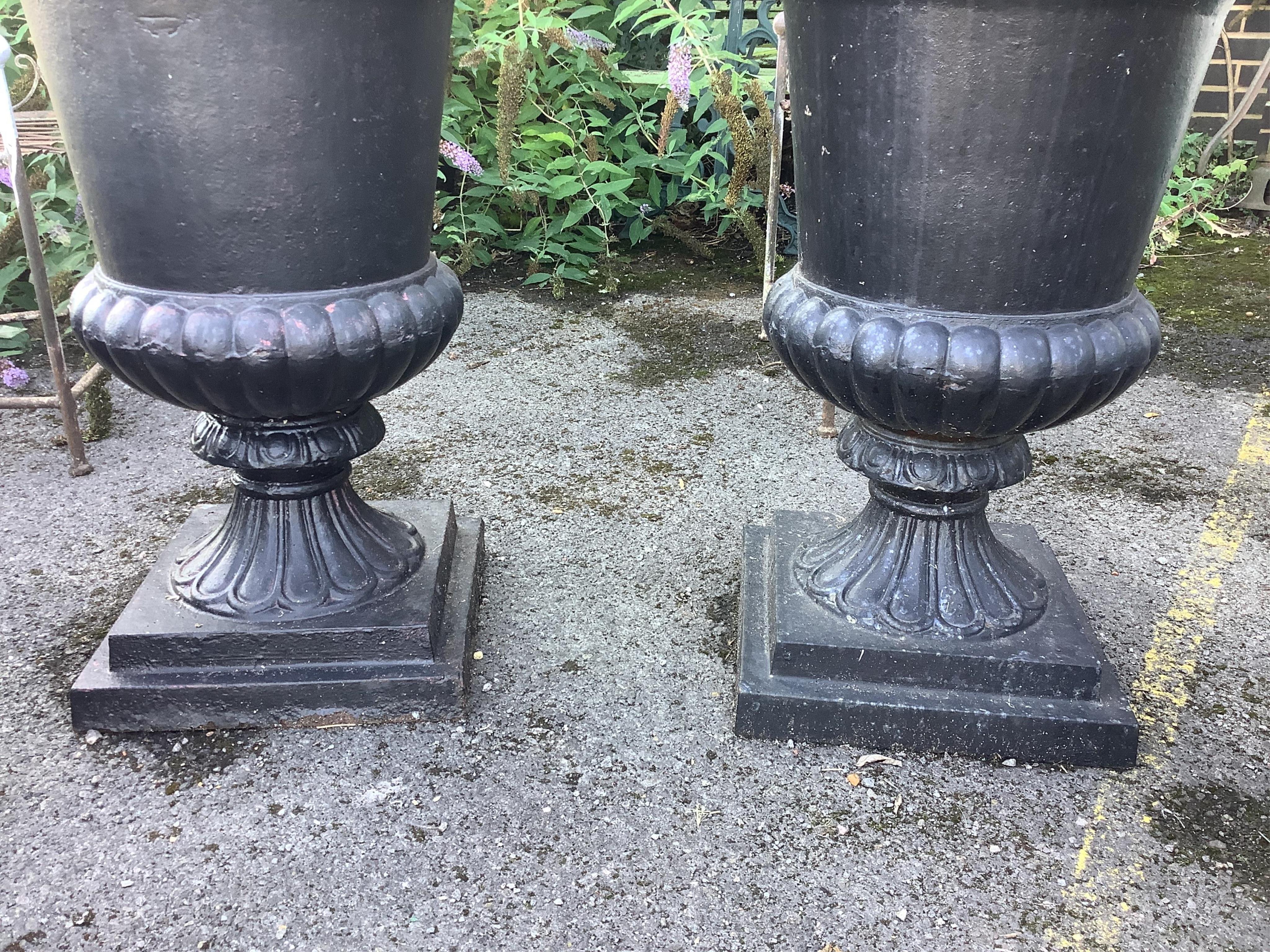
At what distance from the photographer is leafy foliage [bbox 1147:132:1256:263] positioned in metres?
4.52

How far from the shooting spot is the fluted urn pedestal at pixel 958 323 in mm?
1259

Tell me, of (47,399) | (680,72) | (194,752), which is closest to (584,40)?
(680,72)

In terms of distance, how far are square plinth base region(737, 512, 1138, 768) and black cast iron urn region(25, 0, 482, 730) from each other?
59 cm

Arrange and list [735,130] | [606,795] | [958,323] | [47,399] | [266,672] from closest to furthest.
Answer: 1. [958,323]
2. [606,795]
3. [266,672]
4. [47,399]
5. [735,130]

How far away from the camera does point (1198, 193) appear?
469 cm

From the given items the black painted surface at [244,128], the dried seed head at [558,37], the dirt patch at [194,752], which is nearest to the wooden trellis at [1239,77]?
the dried seed head at [558,37]

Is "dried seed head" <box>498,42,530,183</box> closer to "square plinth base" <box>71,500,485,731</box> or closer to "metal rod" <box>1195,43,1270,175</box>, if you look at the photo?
"square plinth base" <box>71,500,485,731</box>

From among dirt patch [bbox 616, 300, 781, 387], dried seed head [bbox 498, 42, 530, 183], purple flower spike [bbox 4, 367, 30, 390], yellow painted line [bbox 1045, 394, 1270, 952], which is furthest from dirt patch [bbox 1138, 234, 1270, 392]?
purple flower spike [bbox 4, 367, 30, 390]

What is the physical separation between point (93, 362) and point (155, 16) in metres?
2.08

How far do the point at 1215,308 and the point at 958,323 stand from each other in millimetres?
3028

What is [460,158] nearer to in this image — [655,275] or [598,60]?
[598,60]

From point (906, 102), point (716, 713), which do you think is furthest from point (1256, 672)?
point (906, 102)

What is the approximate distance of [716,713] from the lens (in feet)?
5.60

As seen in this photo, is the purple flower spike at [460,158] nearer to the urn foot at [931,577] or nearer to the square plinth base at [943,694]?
the urn foot at [931,577]
